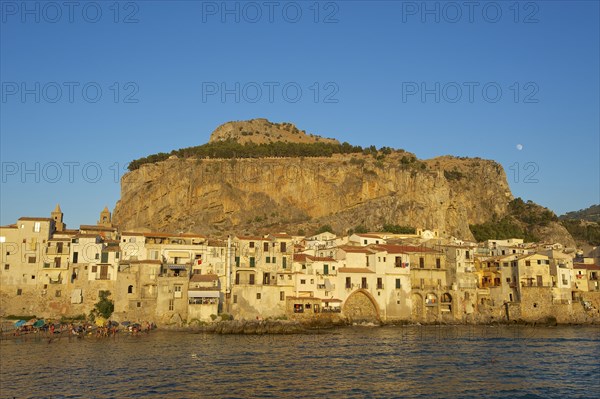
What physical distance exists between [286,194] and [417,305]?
58221mm

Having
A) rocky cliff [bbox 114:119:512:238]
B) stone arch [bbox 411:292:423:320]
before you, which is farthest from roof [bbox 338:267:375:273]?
rocky cliff [bbox 114:119:512:238]

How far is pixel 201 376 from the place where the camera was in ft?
112

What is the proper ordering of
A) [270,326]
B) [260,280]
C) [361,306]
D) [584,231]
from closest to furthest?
[270,326] → [260,280] → [361,306] → [584,231]

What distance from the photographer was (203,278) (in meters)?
59.3

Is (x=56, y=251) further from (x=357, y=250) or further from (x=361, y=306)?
(x=361, y=306)

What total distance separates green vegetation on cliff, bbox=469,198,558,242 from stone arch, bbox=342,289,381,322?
191 feet

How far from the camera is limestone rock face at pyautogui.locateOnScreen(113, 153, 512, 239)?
379 feet

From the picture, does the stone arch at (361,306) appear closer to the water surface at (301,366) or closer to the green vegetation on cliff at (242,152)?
the water surface at (301,366)

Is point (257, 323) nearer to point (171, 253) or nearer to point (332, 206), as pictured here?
point (171, 253)

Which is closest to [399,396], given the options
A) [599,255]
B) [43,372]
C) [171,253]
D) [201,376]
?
[201,376]

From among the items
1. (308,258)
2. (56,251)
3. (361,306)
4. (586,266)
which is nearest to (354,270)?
(361,306)

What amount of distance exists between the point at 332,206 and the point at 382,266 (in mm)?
54645

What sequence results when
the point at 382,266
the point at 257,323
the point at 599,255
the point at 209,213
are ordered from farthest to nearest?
the point at 209,213 < the point at 599,255 < the point at 382,266 < the point at 257,323

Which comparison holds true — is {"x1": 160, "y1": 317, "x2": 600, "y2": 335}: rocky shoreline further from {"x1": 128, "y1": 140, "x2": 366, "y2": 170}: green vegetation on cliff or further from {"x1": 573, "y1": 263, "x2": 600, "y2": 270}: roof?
{"x1": 128, "y1": 140, "x2": 366, "y2": 170}: green vegetation on cliff
